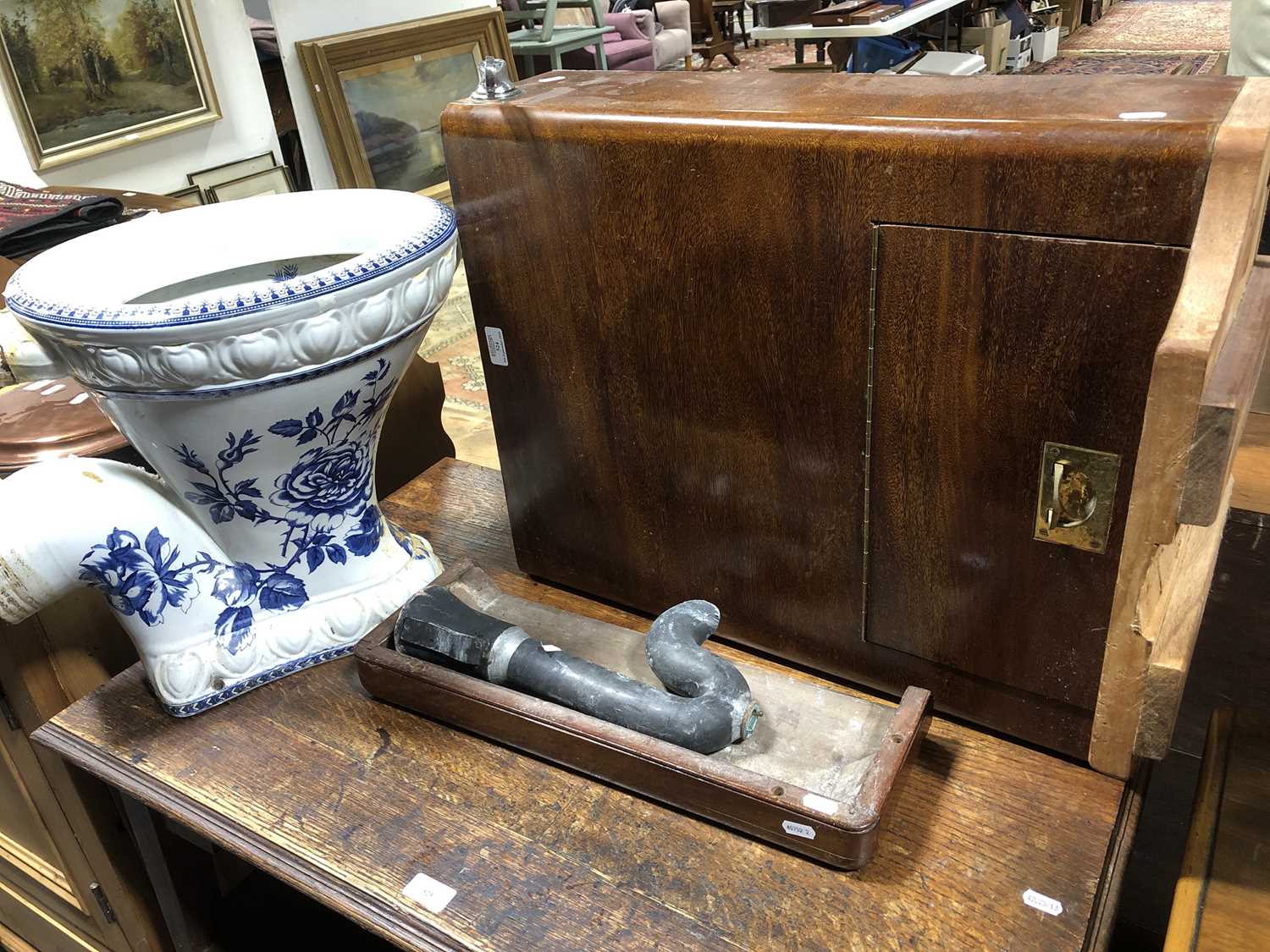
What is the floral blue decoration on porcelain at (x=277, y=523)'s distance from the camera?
2.23ft

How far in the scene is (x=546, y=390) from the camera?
2.45 ft

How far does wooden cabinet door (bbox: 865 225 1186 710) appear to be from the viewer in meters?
0.50

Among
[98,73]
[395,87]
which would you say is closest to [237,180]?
[98,73]

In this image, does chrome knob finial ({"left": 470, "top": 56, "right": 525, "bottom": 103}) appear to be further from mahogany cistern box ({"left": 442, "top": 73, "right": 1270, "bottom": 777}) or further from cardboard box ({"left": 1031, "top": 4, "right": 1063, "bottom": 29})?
cardboard box ({"left": 1031, "top": 4, "right": 1063, "bottom": 29})

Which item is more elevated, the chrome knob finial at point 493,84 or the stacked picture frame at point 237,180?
the chrome knob finial at point 493,84

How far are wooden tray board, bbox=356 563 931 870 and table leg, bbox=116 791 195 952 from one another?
225mm

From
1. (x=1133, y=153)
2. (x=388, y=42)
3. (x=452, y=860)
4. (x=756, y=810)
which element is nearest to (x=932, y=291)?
(x=1133, y=153)

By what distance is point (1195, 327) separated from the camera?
1.44ft

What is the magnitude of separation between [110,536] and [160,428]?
0.30ft

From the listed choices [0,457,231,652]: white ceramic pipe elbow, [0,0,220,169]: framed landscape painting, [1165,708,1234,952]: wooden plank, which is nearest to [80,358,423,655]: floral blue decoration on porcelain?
[0,457,231,652]: white ceramic pipe elbow

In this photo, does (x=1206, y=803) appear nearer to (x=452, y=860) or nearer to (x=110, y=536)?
(x=452, y=860)

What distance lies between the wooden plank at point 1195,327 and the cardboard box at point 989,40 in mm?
3880

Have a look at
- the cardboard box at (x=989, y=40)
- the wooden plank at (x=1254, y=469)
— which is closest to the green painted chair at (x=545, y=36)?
the cardboard box at (x=989, y=40)

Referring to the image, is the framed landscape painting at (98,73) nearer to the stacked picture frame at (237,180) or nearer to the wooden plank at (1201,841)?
the stacked picture frame at (237,180)
